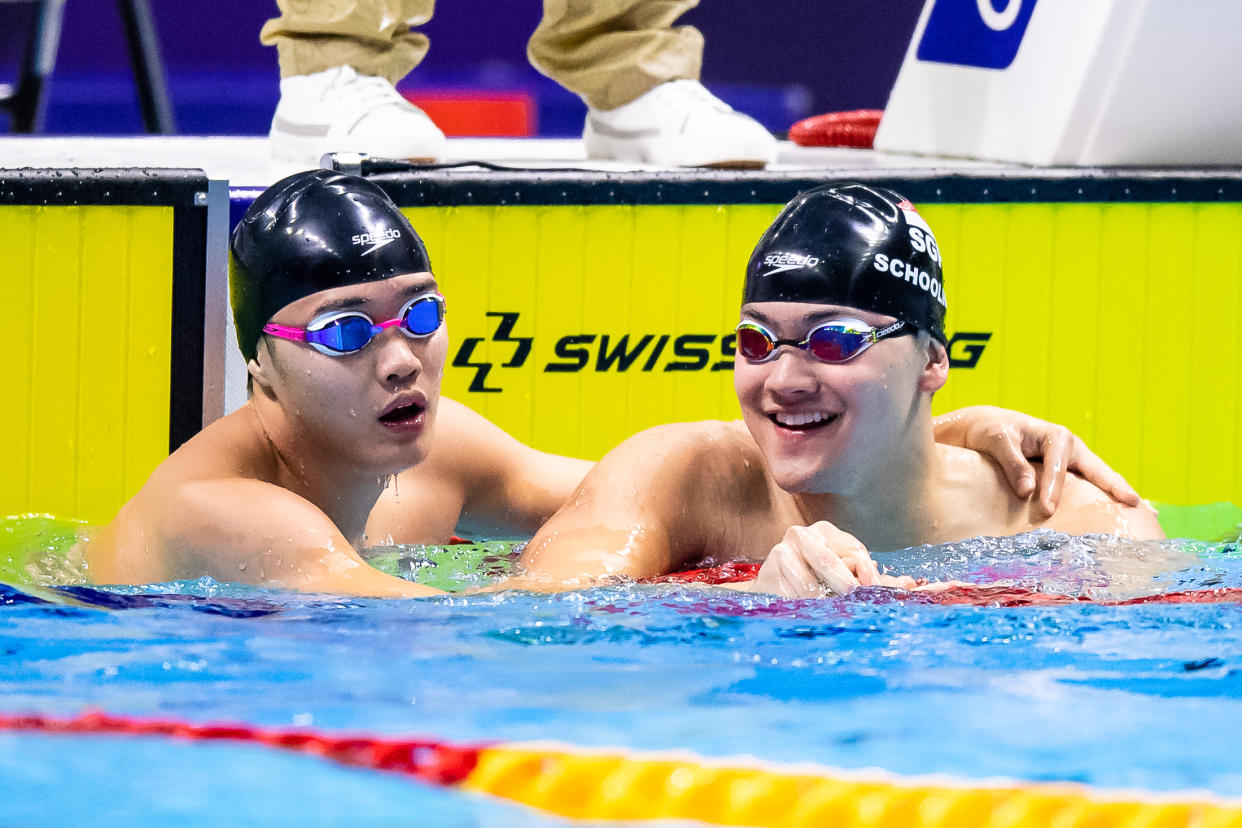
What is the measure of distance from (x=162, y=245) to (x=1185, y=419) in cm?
255

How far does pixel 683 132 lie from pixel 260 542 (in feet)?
5.97

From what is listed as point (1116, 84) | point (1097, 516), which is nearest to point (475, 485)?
point (1097, 516)

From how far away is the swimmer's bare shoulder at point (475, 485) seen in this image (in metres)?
3.62

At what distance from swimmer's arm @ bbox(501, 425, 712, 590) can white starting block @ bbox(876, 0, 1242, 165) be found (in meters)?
1.72

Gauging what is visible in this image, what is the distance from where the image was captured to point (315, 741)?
6.82ft

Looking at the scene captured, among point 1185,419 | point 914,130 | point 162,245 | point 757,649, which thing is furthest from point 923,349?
point 914,130

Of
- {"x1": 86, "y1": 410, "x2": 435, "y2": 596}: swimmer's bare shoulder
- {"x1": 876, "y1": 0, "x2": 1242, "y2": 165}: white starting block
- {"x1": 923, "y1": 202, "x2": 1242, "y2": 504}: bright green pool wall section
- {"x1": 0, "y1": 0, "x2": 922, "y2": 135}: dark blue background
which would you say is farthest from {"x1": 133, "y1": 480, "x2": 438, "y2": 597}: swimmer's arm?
{"x1": 0, "y1": 0, "x2": 922, "y2": 135}: dark blue background

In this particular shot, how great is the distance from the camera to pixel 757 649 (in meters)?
2.57

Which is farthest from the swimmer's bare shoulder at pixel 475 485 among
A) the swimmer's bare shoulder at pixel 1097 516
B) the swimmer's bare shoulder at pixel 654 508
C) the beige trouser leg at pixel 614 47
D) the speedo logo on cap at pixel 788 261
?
the beige trouser leg at pixel 614 47

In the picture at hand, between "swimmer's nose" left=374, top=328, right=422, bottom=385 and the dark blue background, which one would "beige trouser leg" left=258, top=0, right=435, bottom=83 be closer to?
"swimmer's nose" left=374, top=328, right=422, bottom=385

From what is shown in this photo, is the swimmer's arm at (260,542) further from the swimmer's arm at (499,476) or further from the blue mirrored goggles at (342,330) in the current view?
the swimmer's arm at (499,476)

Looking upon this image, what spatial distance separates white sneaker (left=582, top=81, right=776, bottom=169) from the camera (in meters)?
4.18

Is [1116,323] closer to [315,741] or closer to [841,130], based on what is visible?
[841,130]

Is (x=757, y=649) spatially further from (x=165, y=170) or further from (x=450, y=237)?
(x=165, y=170)
